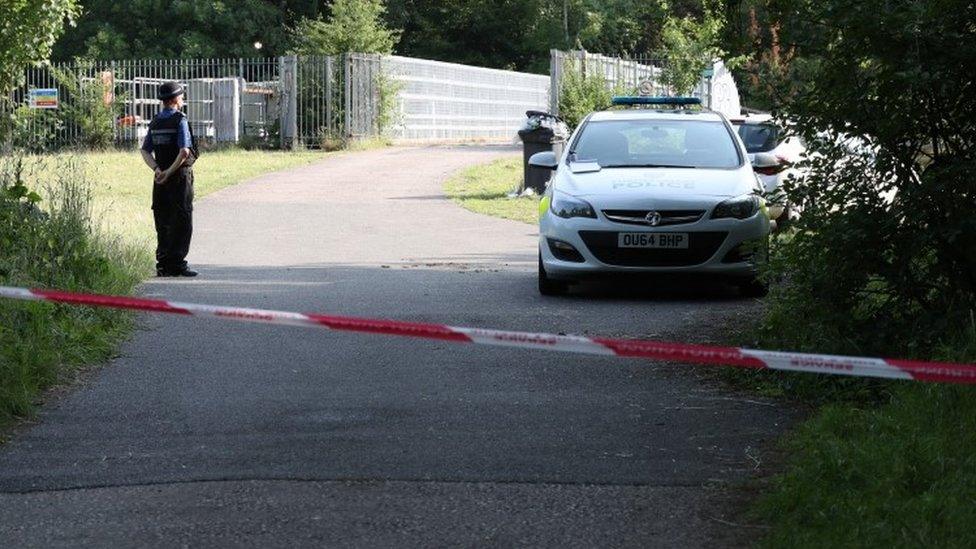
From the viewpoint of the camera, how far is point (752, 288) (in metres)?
12.8

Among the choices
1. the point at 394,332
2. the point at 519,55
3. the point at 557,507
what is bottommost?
the point at 557,507

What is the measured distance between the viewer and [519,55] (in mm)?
71125

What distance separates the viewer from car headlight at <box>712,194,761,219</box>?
40.5 ft

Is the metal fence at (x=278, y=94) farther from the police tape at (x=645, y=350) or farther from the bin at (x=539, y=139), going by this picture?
the police tape at (x=645, y=350)

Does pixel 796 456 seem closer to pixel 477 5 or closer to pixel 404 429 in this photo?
pixel 404 429

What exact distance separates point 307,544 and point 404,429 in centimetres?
198

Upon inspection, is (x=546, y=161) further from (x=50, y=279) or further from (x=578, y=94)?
(x=578, y=94)

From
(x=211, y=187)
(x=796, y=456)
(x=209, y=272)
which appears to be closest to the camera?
(x=796, y=456)

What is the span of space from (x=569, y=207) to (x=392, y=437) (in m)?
5.81

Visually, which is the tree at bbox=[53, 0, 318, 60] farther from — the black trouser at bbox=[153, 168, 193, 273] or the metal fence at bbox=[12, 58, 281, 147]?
the black trouser at bbox=[153, 168, 193, 273]

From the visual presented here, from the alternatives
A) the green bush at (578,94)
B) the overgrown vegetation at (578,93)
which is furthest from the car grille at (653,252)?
the green bush at (578,94)

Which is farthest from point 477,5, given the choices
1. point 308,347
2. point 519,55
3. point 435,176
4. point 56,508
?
point 56,508

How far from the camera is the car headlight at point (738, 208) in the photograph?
1234 cm

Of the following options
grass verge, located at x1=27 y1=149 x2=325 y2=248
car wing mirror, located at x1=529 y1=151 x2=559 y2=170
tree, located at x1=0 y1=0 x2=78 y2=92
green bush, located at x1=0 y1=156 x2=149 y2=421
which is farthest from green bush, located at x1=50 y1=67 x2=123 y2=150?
car wing mirror, located at x1=529 y1=151 x2=559 y2=170
